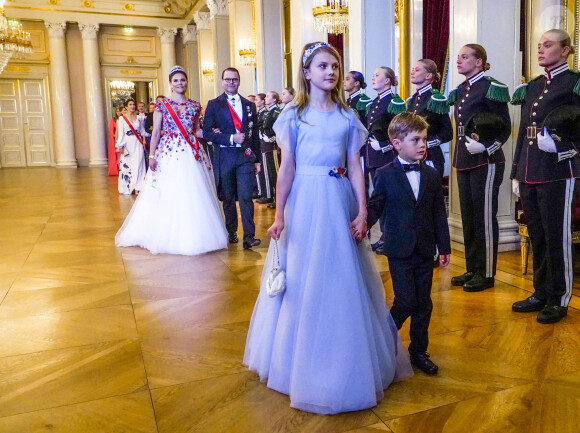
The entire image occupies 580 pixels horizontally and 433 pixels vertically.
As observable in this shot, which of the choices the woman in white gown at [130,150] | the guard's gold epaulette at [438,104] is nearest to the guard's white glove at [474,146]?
the guard's gold epaulette at [438,104]

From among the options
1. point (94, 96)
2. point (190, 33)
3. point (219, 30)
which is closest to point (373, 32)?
point (219, 30)

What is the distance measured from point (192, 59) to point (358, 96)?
1407cm

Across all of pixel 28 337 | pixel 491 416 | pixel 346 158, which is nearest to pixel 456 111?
pixel 346 158

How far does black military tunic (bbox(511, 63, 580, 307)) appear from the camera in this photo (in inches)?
121

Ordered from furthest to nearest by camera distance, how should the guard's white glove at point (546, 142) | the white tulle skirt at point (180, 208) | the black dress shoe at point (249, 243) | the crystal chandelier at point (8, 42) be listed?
the crystal chandelier at point (8, 42), the black dress shoe at point (249, 243), the white tulle skirt at point (180, 208), the guard's white glove at point (546, 142)

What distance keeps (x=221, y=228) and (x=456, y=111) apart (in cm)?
241

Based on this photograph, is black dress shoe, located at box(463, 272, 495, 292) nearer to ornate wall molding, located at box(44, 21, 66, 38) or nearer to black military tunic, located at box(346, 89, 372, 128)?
black military tunic, located at box(346, 89, 372, 128)

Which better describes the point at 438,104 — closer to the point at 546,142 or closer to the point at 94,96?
the point at 546,142

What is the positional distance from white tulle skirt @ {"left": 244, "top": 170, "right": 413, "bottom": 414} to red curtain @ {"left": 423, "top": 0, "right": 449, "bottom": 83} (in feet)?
18.2

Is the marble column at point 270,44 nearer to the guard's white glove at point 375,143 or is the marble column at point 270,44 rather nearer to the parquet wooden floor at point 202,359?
the guard's white glove at point 375,143

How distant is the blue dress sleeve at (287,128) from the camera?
2246 mm

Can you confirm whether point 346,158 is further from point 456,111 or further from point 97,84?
point 97,84

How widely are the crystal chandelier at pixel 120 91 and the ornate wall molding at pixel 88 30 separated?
1738 mm

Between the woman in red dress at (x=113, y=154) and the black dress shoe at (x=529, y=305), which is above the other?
the woman in red dress at (x=113, y=154)
